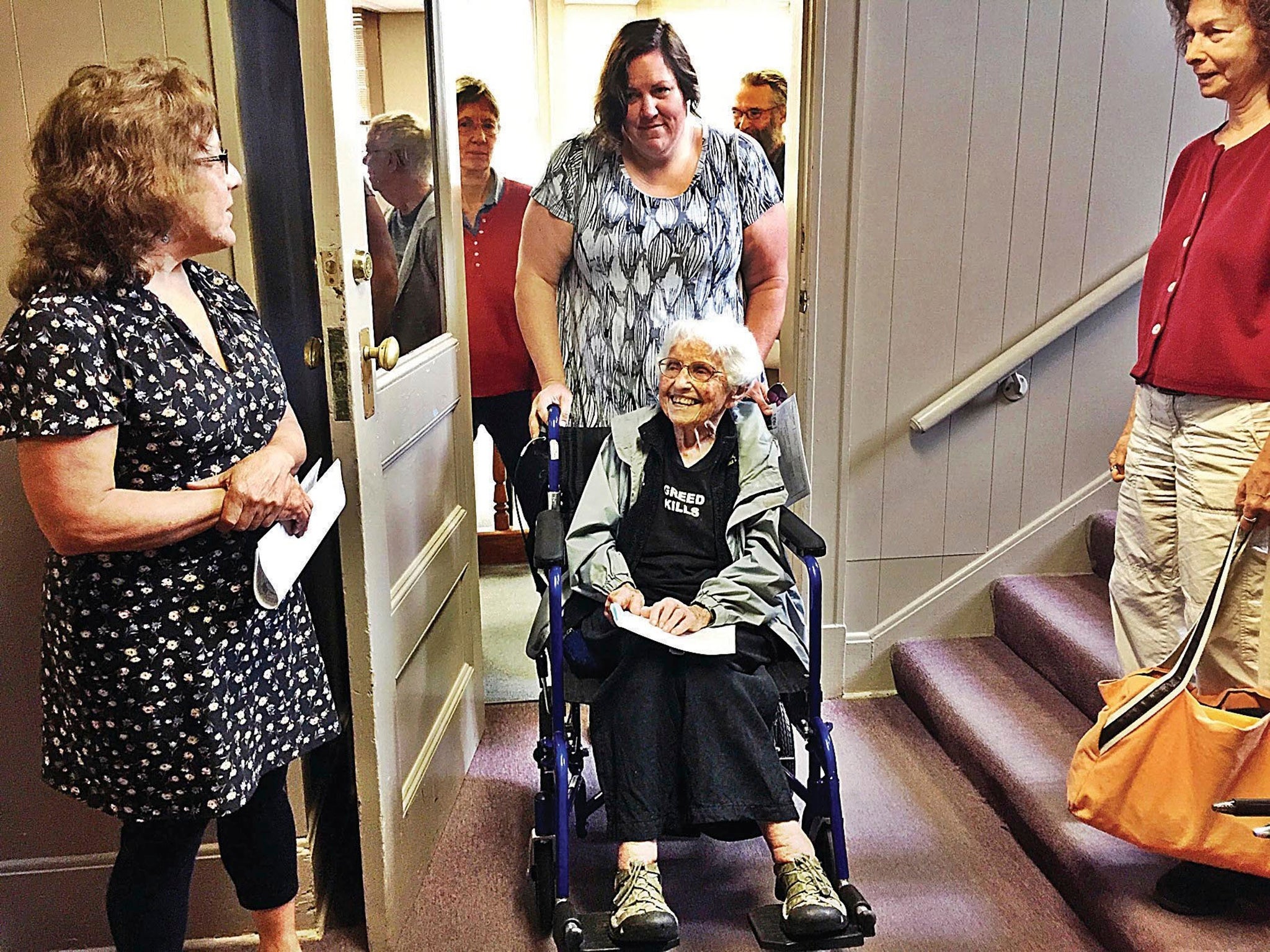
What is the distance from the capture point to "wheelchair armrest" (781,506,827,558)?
1.97 meters

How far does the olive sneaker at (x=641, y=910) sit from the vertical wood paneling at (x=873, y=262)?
121 cm

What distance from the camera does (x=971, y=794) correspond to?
243 centimetres

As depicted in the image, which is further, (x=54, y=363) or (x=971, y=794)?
(x=971, y=794)

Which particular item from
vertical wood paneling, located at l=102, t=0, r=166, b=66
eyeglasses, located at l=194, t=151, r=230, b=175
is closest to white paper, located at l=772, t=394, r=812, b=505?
eyeglasses, located at l=194, t=151, r=230, b=175

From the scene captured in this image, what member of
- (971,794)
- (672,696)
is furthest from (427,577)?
(971,794)

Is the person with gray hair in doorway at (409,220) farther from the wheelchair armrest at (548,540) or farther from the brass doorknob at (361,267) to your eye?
the wheelchair armrest at (548,540)

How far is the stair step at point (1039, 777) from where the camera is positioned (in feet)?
5.92

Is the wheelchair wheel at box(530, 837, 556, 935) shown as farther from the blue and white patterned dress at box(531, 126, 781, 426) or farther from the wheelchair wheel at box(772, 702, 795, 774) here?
the blue and white patterned dress at box(531, 126, 781, 426)

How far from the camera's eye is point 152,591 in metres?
1.37

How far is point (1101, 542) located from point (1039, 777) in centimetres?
80

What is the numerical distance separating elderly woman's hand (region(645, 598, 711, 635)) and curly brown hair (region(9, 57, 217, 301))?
1017 millimetres

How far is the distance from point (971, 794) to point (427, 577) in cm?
131

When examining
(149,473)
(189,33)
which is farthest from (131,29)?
(149,473)

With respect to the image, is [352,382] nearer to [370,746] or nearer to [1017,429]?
[370,746]
